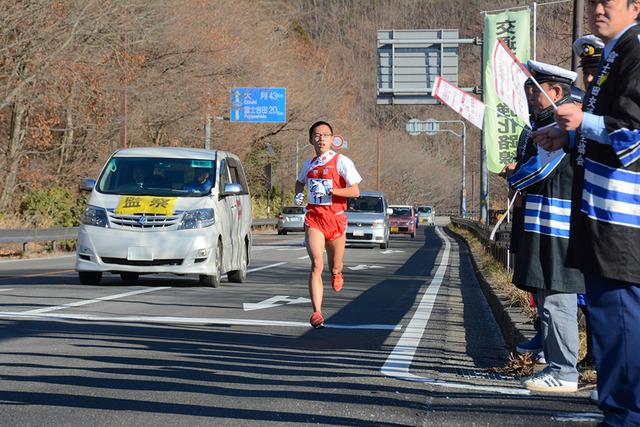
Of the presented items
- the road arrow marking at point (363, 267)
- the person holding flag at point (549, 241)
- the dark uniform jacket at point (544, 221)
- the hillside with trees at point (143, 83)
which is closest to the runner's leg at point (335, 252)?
the person holding flag at point (549, 241)

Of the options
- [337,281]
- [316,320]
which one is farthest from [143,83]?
[316,320]

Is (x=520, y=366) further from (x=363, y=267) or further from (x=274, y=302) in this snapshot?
(x=363, y=267)

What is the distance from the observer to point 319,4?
15025 centimetres

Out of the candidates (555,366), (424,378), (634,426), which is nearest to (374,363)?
(424,378)

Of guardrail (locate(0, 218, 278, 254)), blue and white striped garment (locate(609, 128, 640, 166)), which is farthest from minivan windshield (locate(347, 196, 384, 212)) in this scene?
blue and white striped garment (locate(609, 128, 640, 166))

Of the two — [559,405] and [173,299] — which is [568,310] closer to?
[559,405]

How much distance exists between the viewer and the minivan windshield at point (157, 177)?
16.5 m

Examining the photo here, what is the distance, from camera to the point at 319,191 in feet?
35.6

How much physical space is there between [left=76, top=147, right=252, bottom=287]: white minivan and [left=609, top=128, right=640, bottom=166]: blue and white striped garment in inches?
461

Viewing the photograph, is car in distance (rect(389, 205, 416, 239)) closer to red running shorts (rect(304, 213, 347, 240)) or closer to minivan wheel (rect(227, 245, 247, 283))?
minivan wheel (rect(227, 245, 247, 283))

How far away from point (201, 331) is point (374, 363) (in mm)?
2472

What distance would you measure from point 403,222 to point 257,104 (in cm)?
872

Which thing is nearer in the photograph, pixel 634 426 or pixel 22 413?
pixel 634 426

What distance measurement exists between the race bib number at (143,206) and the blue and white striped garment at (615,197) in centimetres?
1175
